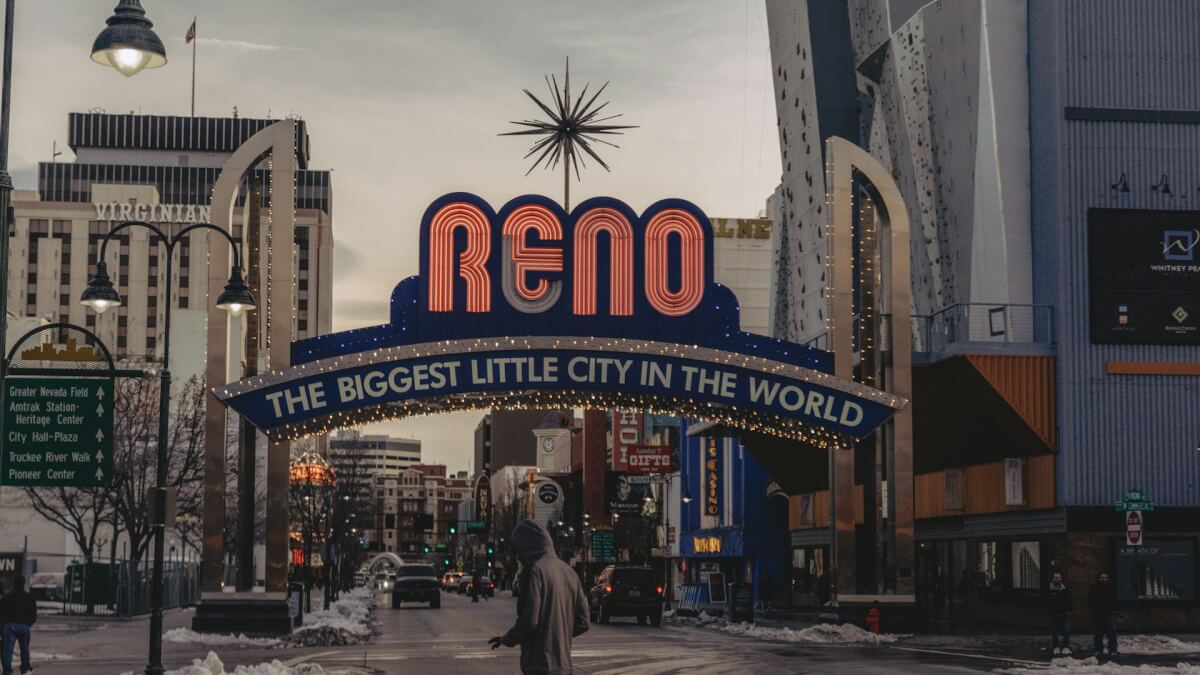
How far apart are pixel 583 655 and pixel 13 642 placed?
10.5m

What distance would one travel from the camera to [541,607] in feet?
42.7

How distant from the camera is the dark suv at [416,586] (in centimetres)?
7219

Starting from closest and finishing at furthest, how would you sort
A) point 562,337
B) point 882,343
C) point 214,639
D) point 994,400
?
point 214,639 < point 562,337 < point 882,343 < point 994,400

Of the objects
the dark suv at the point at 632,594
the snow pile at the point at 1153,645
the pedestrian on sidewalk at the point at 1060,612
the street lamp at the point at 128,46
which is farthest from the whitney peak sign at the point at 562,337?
the street lamp at the point at 128,46

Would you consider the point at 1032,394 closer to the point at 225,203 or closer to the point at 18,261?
the point at 225,203

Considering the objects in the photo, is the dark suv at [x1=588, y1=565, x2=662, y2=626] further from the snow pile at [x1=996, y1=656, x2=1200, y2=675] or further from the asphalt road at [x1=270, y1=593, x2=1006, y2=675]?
the snow pile at [x1=996, y1=656, x2=1200, y2=675]

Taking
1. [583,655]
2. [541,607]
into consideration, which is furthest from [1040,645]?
[541,607]

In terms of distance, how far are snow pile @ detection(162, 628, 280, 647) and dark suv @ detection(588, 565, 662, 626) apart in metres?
17.0

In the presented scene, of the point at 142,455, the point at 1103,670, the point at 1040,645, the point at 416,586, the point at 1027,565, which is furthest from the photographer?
the point at 416,586

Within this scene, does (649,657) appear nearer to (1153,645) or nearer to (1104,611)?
(1104,611)

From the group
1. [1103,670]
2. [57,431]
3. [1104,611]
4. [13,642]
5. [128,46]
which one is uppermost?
[128,46]

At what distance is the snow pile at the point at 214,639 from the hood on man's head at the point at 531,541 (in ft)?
74.0

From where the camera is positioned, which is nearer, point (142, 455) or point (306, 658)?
point (306, 658)

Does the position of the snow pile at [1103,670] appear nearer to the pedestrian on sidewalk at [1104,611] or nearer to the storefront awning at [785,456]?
the pedestrian on sidewalk at [1104,611]
